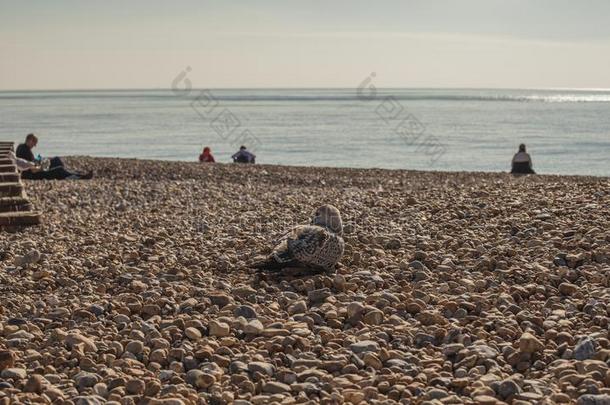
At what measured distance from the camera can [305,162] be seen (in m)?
40.3

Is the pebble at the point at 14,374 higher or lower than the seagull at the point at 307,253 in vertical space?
lower

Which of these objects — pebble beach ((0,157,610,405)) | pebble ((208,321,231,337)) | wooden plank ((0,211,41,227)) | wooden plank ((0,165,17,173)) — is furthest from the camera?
wooden plank ((0,165,17,173))

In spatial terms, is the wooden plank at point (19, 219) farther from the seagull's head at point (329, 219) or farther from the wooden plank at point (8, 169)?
the seagull's head at point (329, 219)

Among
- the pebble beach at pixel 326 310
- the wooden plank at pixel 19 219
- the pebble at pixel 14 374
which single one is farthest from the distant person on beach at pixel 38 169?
the pebble at pixel 14 374

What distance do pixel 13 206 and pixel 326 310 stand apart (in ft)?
25.8

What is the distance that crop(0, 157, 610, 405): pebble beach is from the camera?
510 centimetres

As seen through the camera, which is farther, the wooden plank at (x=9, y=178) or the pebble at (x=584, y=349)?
the wooden plank at (x=9, y=178)

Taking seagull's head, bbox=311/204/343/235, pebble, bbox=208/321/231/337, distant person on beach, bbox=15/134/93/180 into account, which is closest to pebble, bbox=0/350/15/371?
pebble, bbox=208/321/231/337

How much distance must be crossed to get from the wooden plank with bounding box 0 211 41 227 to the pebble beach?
35 cm

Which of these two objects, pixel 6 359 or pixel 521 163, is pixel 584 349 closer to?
pixel 6 359

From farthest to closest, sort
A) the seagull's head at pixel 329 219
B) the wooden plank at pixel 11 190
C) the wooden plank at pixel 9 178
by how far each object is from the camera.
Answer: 1. the wooden plank at pixel 9 178
2. the wooden plank at pixel 11 190
3. the seagull's head at pixel 329 219

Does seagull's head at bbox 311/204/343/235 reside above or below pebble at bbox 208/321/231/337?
above

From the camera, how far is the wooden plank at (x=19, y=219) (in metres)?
11.9

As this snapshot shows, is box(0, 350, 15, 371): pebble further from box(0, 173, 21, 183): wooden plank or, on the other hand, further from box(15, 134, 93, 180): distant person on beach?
box(15, 134, 93, 180): distant person on beach
